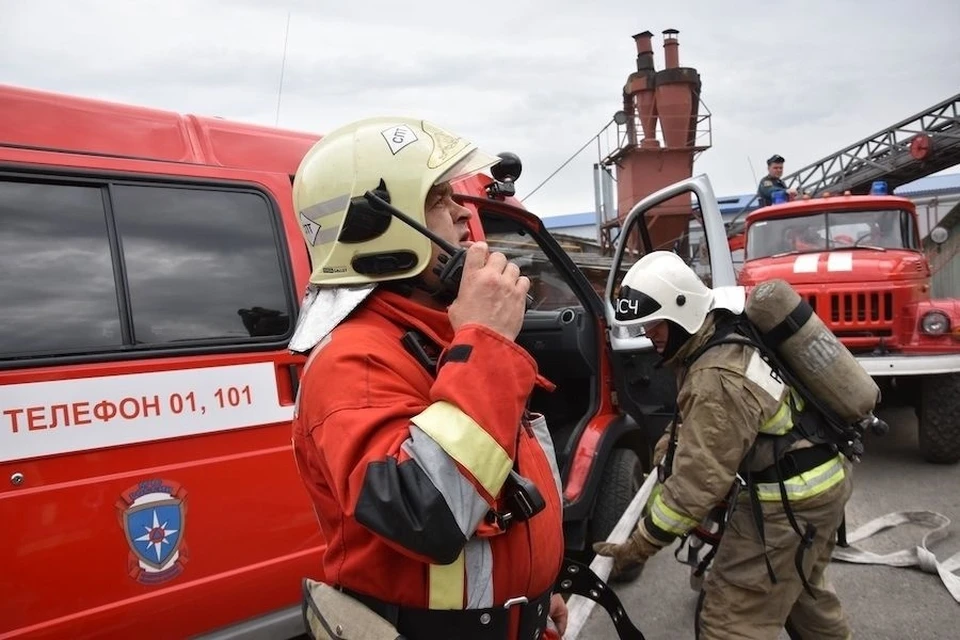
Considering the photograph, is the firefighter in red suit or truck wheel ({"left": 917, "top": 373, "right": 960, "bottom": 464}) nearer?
the firefighter in red suit

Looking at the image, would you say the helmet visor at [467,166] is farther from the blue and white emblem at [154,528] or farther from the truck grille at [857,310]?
the truck grille at [857,310]

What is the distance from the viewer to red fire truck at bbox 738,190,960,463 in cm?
567

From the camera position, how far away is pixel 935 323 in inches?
230

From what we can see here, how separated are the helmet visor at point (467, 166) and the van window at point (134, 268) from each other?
1327 mm

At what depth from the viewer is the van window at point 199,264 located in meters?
2.31

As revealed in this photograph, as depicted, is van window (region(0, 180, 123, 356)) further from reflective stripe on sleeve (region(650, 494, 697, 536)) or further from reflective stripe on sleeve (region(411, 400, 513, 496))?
reflective stripe on sleeve (region(650, 494, 697, 536))

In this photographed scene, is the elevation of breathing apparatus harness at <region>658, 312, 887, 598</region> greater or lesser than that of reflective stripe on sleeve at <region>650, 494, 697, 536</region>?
greater

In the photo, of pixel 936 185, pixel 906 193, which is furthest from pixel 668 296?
pixel 936 185

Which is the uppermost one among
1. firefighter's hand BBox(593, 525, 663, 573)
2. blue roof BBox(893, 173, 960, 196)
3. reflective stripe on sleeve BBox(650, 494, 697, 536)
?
blue roof BBox(893, 173, 960, 196)

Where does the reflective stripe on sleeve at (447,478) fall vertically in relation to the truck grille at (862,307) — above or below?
above

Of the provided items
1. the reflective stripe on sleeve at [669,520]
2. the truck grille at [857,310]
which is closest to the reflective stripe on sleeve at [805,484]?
the reflective stripe on sleeve at [669,520]

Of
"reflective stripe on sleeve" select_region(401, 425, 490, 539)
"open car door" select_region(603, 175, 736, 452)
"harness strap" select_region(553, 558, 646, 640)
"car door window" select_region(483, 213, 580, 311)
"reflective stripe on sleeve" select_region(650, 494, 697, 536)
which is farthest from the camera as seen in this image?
"car door window" select_region(483, 213, 580, 311)

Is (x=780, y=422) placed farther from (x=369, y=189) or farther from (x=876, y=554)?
(x=876, y=554)

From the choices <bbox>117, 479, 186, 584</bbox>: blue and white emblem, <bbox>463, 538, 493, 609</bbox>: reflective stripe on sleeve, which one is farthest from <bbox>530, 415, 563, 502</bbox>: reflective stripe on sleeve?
<bbox>117, 479, 186, 584</bbox>: blue and white emblem
